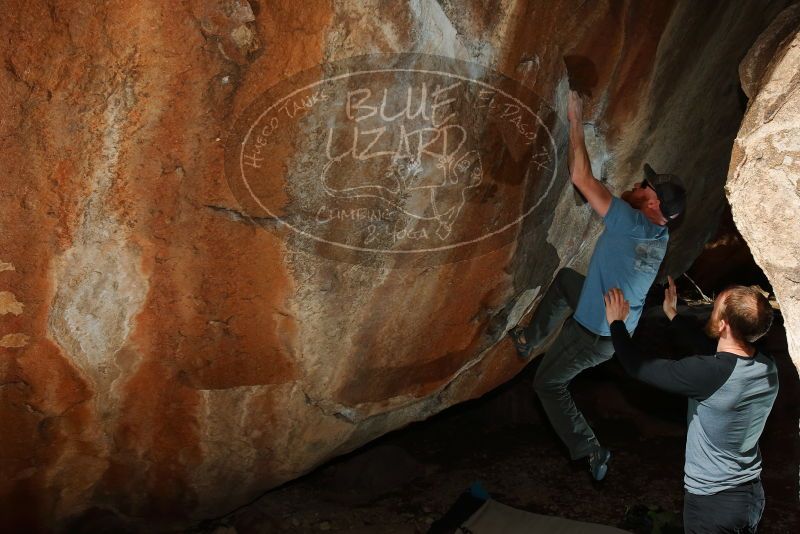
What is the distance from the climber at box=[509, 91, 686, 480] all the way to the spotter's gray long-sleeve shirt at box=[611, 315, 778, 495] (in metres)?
0.51

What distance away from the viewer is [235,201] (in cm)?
299

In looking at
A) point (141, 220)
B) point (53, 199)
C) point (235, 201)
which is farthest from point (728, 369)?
point (53, 199)

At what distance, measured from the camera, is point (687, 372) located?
2.86 m

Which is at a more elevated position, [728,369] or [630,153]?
[630,153]

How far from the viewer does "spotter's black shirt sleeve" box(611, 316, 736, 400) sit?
2.83 metres

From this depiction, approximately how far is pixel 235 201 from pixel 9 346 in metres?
1.01

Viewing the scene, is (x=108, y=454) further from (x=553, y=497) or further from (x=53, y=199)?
(x=553, y=497)

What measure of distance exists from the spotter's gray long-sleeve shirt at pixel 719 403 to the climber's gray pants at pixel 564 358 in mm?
655

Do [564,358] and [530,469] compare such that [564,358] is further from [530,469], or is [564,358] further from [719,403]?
[530,469]
